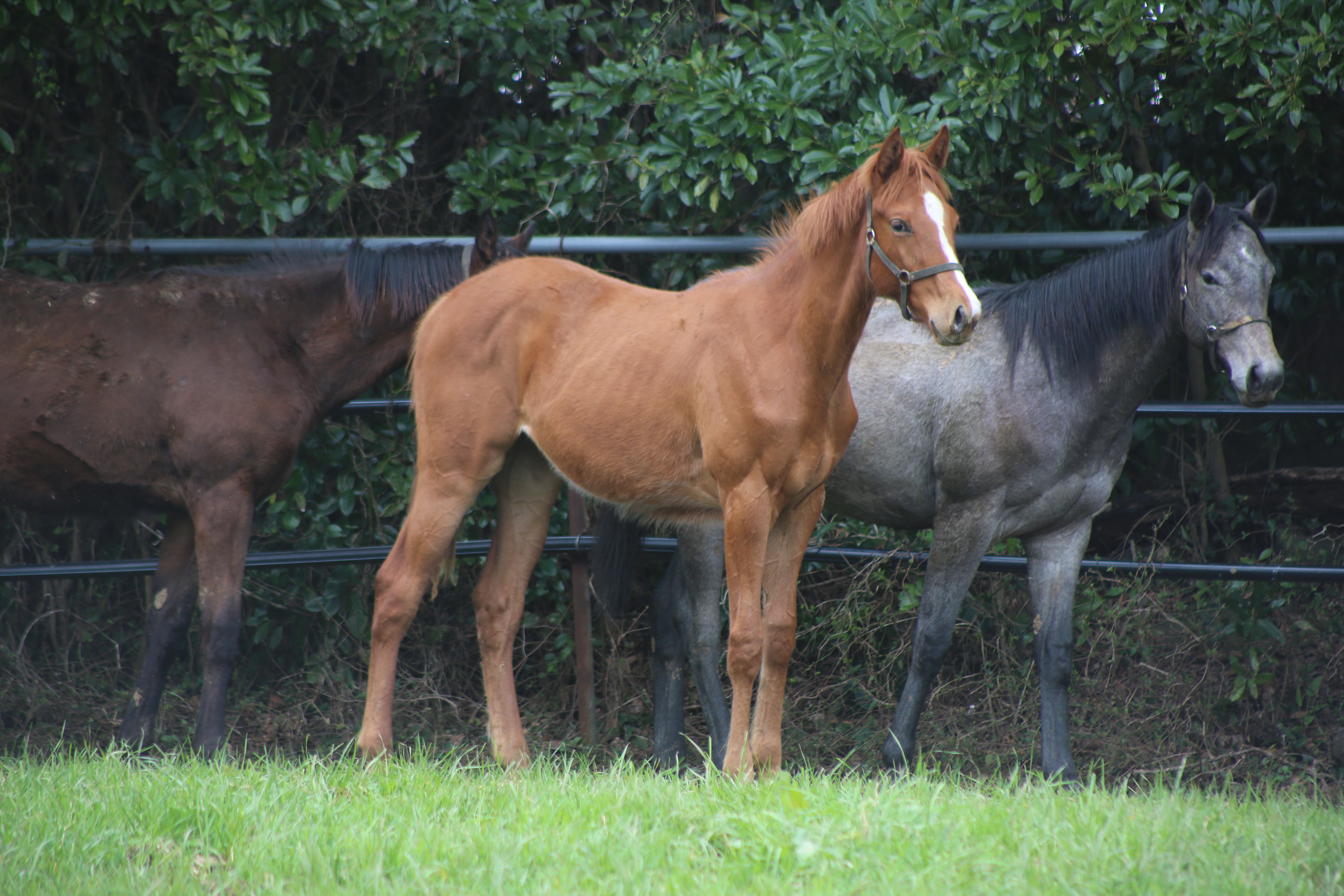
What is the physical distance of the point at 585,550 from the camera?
16.8 ft

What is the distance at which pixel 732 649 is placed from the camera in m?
3.56

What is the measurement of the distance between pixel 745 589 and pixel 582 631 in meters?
1.75

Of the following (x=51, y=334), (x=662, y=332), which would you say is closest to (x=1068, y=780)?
(x=662, y=332)

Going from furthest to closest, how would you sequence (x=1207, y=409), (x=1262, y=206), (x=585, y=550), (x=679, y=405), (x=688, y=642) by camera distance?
(x=585, y=550) < (x=688, y=642) < (x=1207, y=409) < (x=1262, y=206) < (x=679, y=405)

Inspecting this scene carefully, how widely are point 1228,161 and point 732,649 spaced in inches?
148

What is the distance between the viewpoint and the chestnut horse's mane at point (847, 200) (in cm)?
348

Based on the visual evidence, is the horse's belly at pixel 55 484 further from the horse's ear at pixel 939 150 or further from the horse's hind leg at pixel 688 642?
the horse's ear at pixel 939 150

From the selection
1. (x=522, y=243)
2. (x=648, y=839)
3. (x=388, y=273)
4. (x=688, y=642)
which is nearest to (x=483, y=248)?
(x=522, y=243)

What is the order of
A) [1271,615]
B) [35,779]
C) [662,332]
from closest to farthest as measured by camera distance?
1. [35,779]
2. [662,332]
3. [1271,615]

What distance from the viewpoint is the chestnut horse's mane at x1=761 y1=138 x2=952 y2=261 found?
3482mm

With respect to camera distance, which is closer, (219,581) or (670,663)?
(219,581)

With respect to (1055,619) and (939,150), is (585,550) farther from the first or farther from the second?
(939,150)

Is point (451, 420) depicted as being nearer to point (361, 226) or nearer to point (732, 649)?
point (732, 649)

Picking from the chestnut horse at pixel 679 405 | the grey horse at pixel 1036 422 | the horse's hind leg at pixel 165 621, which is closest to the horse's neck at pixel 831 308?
the chestnut horse at pixel 679 405
